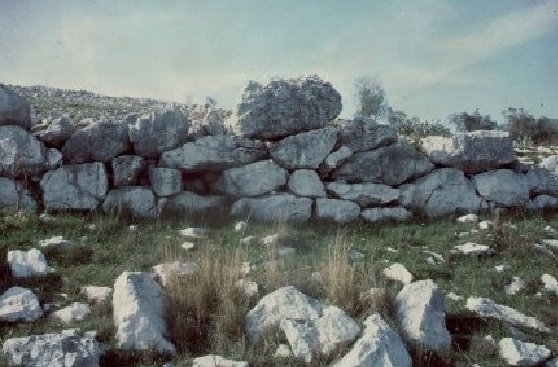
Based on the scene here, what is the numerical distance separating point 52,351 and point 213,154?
7.11 metres

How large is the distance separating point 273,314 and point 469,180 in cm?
847

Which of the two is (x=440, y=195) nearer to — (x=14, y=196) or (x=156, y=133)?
(x=156, y=133)

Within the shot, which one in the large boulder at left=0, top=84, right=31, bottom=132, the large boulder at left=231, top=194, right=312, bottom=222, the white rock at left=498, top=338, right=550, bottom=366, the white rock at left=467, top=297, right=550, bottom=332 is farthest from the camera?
the large boulder at left=231, top=194, right=312, bottom=222

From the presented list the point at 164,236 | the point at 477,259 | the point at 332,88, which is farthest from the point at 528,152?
the point at 164,236

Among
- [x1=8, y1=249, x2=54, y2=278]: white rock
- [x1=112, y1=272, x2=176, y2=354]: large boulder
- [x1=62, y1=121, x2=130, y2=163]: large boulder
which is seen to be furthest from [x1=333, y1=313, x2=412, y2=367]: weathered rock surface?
[x1=62, y1=121, x2=130, y2=163]: large boulder

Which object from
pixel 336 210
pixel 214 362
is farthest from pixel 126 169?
pixel 214 362

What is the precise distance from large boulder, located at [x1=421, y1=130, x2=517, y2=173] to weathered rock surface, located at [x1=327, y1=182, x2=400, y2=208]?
1564mm

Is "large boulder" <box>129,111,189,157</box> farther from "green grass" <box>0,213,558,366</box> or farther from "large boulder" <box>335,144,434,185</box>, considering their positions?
"large boulder" <box>335,144,434,185</box>

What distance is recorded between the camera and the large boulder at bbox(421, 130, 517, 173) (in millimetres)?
14125

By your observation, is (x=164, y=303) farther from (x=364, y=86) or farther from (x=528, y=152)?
(x=364, y=86)

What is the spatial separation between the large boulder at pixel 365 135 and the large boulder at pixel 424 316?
6.40 m

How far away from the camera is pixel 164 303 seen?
778 centimetres

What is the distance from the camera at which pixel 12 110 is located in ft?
40.9

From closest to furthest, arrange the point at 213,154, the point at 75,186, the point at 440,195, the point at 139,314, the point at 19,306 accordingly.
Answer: the point at 139,314, the point at 19,306, the point at 75,186, the point at 213,154, the point at 440,195
